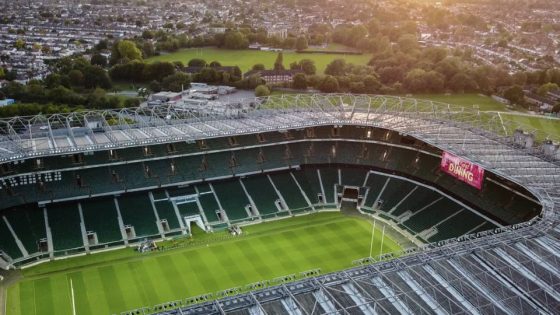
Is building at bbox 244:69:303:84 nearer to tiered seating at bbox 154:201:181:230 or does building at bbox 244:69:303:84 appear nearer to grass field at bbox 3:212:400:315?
grass field at bbox 3:212:400:315

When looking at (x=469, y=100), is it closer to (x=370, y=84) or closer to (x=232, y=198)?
(x=370, y=84)

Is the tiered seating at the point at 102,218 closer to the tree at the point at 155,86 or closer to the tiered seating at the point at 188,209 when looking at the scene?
the tiered seating at the point at 188,209

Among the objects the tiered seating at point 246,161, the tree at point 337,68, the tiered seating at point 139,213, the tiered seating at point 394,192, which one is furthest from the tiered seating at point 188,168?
the tree at point 337,68

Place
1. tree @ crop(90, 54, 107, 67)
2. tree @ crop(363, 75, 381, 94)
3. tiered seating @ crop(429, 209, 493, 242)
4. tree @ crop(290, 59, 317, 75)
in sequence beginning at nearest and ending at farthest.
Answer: tiered seating @ crop(429, 209, 493, 242) → tree @ crop(363, 75, 381, 94) → tree @ crop(290, 59, 317, 75) → tree @ crop(90, 54, 107, 67)

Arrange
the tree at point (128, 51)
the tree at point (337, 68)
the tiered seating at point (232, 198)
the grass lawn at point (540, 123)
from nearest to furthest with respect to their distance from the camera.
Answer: the tiered seating at point (232, 198) → the grass lawn at point (540, 123) → the tree at point (337, 68) → the tree at point (128, 51)

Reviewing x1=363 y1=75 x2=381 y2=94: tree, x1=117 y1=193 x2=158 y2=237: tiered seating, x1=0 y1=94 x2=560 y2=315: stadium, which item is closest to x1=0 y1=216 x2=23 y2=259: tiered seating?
x1=0 y1=94 x2=560 y2=315: stadium

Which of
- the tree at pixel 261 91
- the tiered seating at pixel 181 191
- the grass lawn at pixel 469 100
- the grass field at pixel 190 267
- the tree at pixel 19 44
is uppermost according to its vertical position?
the tree at pixel 19 44
